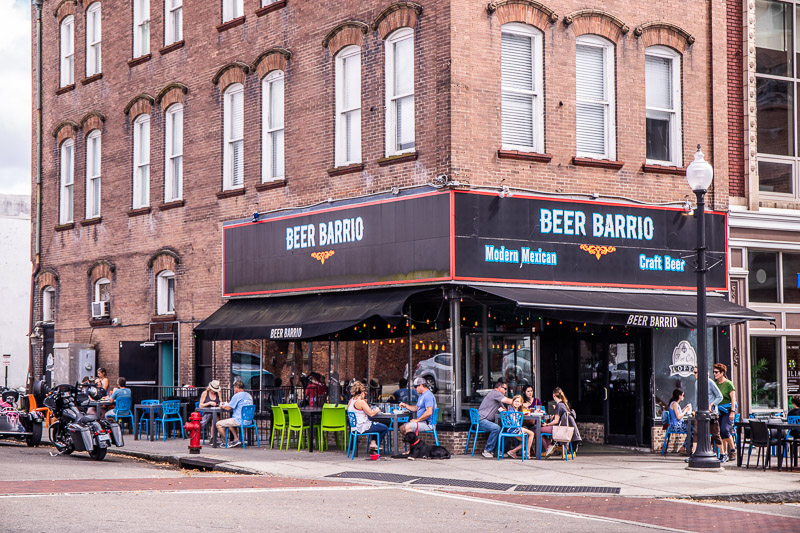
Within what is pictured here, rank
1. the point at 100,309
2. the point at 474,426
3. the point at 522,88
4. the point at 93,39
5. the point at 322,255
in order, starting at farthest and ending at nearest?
the point at 93,39 → the point at 100,309 → the point at 322,255 → the point at 522,88 → the point at 474,426

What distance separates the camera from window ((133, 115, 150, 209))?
2734 centimetres

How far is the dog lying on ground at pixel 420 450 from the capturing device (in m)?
18.2

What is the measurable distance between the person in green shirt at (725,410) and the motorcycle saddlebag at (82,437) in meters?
→ 10.5

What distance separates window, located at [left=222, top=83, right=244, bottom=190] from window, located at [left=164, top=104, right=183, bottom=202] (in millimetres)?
2033

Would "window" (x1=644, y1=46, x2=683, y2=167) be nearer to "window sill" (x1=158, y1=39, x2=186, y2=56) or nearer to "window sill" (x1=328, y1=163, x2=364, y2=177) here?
"window sill" (x1=328, y1=163, x2=364, y2=177)

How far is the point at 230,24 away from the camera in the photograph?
24.4 meters

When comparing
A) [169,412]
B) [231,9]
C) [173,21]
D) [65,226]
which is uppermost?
[173,21]

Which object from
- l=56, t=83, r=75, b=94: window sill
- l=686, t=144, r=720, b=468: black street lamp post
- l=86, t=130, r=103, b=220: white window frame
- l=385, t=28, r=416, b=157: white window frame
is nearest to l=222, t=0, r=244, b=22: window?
l=385, t=28, r=416, b=157: white window frame

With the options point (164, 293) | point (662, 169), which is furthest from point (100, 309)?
point (662, 169)

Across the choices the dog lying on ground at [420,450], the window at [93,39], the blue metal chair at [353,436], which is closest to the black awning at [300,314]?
the blue metal chair at [353,436]

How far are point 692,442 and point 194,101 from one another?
13.7 m

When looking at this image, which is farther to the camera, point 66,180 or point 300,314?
point 66,180

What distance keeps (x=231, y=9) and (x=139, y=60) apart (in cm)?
382

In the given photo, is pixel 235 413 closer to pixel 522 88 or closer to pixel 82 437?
pixel 82 437
